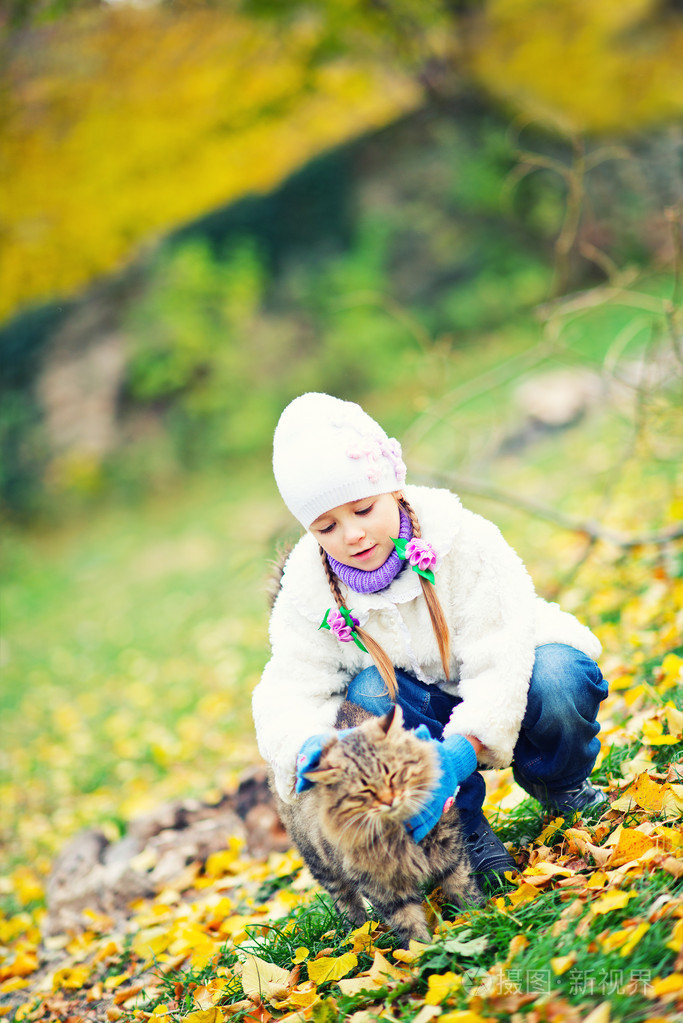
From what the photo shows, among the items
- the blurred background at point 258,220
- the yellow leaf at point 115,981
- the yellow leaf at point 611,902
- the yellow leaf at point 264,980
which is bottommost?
the yellow leaf at point 611,902

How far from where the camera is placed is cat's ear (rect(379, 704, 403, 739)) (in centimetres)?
195

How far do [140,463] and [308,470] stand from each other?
33.3 feet

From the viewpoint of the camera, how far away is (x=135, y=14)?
11.6 metres

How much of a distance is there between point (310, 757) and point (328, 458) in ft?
2.56

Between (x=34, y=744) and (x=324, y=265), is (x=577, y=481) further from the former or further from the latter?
(x=324, y=265)

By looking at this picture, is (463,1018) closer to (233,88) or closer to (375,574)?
(375,574)

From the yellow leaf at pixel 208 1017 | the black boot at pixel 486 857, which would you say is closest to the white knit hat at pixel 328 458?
the black boot at pixel 486 857

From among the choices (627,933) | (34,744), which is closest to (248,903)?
(627,933)

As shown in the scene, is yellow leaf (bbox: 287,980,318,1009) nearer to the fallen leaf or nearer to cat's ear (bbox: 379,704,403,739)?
cat's ear (bbox: 379,704,403,739)

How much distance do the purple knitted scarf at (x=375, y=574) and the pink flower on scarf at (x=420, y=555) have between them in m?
0.05

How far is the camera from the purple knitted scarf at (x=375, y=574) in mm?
2225

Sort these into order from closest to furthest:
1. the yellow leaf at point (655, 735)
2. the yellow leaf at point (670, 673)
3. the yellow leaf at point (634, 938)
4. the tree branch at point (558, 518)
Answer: the yellow leaf at point (634, 938) < the yellow leaf at point (655, 735) < the yellow leaf at point (670, 673) < the tree branch at point (558, 518)

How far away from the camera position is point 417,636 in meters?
2.27

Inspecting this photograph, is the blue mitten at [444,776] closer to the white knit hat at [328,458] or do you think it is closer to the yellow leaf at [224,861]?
the white knit hat at [328,458]
